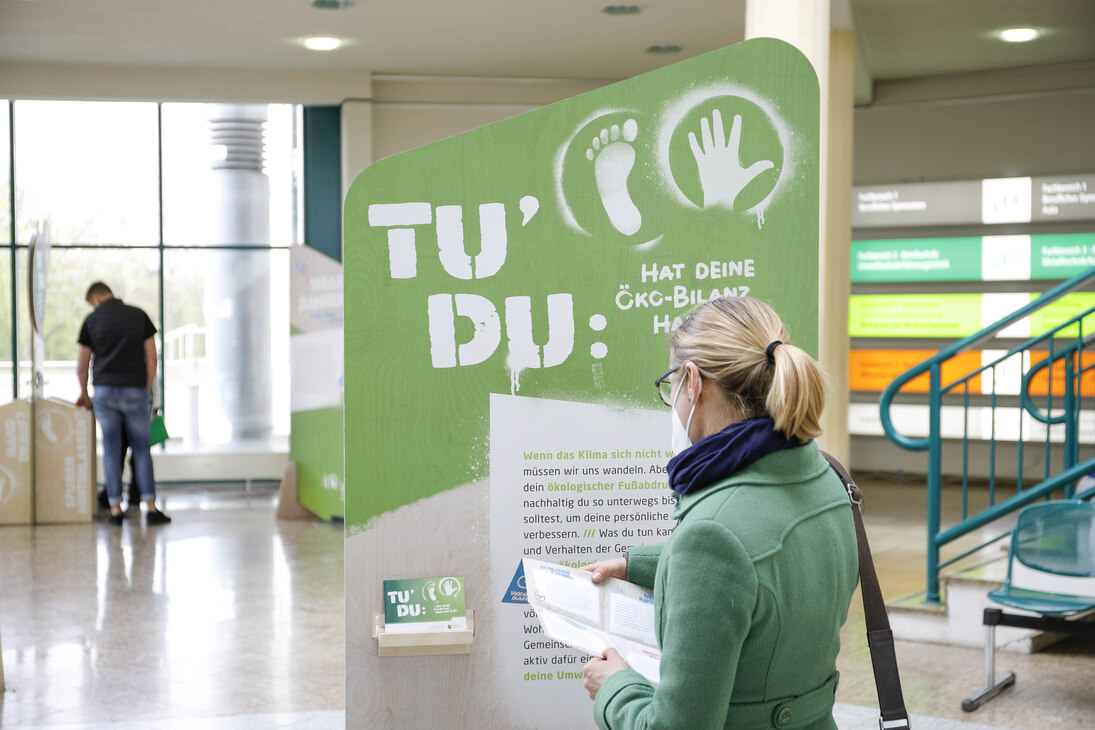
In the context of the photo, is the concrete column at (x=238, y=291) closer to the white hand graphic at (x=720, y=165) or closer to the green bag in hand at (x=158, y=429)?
the green bag in hand at (x=158, y=429)

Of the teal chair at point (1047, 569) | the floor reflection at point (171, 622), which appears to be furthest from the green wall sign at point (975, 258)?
the teal chair at point (1047, 569)

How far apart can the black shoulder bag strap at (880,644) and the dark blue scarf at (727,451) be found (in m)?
0.24

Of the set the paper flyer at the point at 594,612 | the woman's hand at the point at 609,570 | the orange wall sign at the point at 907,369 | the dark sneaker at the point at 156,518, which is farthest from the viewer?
the orange wall sign at the point at 907,369

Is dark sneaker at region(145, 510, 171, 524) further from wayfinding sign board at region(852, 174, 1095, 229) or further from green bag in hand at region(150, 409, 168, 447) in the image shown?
wayfinding sign board at region(852, 174, 1095, 229)

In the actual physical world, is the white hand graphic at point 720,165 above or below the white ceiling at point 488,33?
below

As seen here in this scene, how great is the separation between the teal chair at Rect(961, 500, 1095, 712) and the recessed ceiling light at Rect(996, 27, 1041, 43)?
5.57 meters

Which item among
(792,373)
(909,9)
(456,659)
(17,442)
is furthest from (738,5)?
(792,373)

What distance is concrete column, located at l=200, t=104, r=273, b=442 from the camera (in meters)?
10.6

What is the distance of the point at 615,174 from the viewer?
2314mm

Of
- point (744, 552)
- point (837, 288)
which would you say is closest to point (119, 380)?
point (837, 288)

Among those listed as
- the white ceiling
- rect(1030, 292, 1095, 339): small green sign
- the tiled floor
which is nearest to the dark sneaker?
the tiled floor

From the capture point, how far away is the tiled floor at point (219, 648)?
3.97 meters

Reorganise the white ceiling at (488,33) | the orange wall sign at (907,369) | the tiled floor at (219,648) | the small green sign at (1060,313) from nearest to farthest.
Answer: the tiled floor at (219,648) < the white ceiling at (488,33) < the small green sign at (1060,313) < the orange wall sign at (907,369)

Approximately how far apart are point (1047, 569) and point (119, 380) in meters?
6.17
